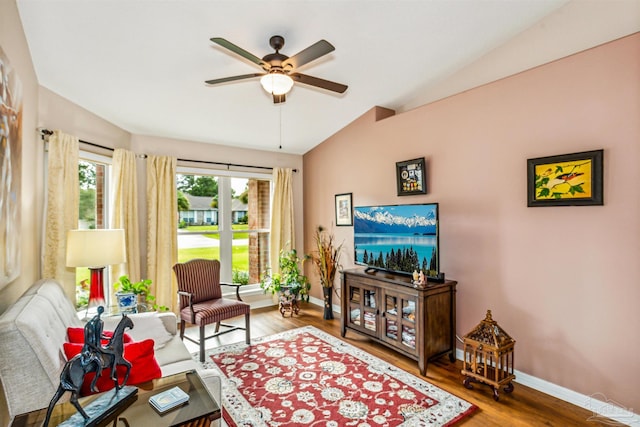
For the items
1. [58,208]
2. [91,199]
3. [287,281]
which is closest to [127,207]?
[91,199]

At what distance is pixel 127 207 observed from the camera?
367 centimetres

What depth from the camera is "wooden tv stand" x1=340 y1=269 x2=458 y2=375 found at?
2.88 meters

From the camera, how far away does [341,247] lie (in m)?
4.60

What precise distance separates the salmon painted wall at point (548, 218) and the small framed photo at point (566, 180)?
0.06 metres

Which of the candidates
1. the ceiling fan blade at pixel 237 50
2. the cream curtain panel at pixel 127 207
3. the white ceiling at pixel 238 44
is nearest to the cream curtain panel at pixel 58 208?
the white ceiling at pixel 238 44

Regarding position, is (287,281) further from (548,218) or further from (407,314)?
(548,218)

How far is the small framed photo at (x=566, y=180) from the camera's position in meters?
2.33

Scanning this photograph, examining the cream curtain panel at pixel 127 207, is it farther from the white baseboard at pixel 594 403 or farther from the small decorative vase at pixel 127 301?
the white baseboard at pixel 594 403

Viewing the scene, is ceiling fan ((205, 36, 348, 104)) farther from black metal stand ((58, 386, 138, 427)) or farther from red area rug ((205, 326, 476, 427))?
red area rug ((205, 326, 476, 427))

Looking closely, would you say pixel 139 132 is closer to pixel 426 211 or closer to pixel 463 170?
pixel 426 211

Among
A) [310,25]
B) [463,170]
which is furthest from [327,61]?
[463,170]

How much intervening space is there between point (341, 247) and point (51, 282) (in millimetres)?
3166

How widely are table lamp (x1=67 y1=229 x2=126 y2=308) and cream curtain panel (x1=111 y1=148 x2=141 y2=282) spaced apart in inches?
31.2

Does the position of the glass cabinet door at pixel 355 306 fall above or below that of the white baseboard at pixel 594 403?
above
